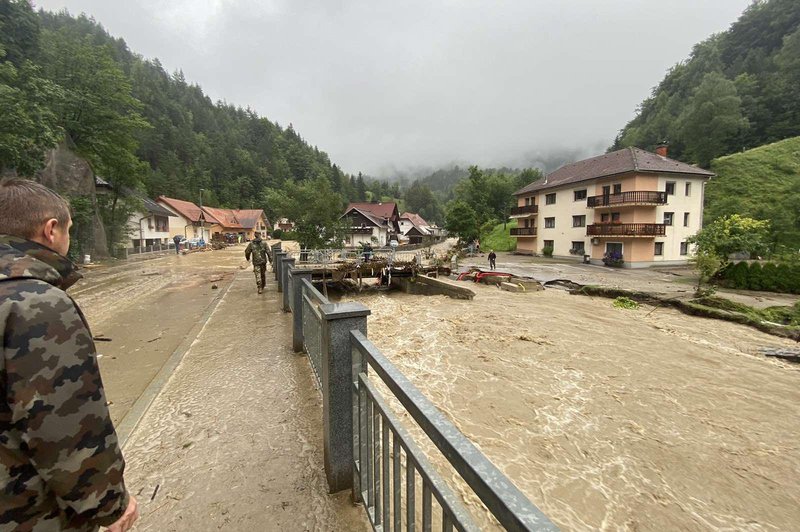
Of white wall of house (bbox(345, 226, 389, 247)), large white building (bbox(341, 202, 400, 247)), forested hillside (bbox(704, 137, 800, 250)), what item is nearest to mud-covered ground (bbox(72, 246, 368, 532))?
forested hillside (bbox(704, 137, 800, 250))

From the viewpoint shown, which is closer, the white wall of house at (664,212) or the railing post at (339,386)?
the railing post at (339,386)

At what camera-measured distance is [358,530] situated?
2.29m

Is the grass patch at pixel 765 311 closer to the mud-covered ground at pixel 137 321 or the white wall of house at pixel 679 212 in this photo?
the white wall of house at pixel 679 212

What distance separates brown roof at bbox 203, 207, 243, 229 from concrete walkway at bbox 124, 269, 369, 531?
5769 centimetres

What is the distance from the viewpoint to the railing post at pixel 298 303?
16.6 feet

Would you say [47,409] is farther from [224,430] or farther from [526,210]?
[526,210]

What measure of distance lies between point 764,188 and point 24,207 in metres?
50.5

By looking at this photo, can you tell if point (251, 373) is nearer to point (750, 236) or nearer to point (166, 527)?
point (166, 527)

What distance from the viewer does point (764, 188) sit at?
3488cm

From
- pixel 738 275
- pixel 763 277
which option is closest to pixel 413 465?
pixel 763 277

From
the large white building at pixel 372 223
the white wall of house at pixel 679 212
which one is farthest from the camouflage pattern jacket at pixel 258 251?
the large white building at pixel 372 223

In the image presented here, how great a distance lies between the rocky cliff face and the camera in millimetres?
21984

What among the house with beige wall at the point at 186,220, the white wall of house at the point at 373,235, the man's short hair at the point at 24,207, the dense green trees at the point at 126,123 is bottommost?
the man's short hair at the point at 24,207

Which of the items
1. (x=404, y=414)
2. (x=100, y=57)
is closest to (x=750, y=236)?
(x=404, y=414)
